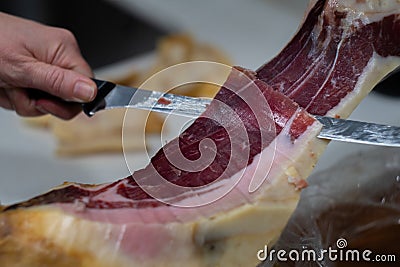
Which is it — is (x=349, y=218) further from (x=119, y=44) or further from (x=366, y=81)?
(x=119, y=44)

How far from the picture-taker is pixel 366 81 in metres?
0.77

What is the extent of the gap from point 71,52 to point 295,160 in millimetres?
483

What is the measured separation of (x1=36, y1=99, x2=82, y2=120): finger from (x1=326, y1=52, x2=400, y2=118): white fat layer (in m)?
0.44

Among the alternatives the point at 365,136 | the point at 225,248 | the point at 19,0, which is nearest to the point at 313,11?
the point at 365,136

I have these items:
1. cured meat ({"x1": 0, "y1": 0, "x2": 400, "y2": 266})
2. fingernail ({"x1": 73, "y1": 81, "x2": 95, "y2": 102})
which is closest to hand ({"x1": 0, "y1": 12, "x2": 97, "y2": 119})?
fingernail ({"x1": 73, "y1": 81, "x2": 95, "y2": 102})

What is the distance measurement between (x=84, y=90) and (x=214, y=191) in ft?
1.06

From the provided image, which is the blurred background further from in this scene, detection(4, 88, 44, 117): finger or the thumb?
the thumb

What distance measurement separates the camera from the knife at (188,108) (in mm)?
697

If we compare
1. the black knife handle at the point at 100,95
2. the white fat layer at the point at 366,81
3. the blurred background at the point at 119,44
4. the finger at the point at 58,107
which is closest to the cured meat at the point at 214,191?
the white fat layer at the point at 366,81

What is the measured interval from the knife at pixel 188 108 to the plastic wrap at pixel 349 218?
16 cm

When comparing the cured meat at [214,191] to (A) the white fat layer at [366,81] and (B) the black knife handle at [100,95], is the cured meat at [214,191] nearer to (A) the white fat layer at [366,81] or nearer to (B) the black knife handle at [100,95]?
(A) the white fat layer at [366,81]

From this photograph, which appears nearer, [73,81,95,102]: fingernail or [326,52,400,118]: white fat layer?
[326,52,400,118]: white fat layer

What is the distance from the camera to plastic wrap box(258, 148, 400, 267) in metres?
0.80

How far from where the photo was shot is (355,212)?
89 centimetres
